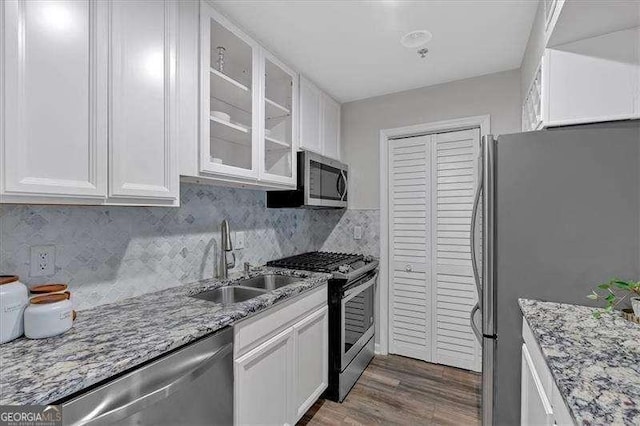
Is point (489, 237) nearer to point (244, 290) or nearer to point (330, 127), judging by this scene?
point (244, 290)

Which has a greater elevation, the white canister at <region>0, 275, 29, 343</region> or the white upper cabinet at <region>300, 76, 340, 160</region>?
the white upper cabinet at <region>300, 76, 340, 160</region>

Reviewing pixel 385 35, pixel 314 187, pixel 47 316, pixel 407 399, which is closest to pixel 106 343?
pixel 47 316

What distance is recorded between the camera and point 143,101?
1287 millimetres

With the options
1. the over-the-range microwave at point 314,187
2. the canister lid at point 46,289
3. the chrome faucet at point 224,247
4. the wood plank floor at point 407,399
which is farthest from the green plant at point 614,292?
the canister lid at point 46,289

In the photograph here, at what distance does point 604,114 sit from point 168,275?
2256 mm

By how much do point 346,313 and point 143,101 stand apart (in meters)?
1.81

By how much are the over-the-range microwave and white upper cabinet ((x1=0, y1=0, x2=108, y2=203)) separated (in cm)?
135

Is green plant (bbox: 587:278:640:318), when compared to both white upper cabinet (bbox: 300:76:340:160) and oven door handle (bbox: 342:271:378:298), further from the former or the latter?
white upper cabinet (bbox: 300:76:340:160)

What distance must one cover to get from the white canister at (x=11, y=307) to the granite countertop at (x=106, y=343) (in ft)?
0.10

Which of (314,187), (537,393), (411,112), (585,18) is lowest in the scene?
(537,393)

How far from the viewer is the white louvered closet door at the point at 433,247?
2598 mm

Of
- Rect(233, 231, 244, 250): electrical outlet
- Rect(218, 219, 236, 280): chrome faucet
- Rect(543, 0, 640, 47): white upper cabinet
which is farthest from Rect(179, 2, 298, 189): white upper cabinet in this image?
Rect(543, 0, 640, 47): white upper cabinet

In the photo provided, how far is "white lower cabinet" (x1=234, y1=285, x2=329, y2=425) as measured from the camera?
1423 millimetres

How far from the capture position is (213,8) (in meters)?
1.64
